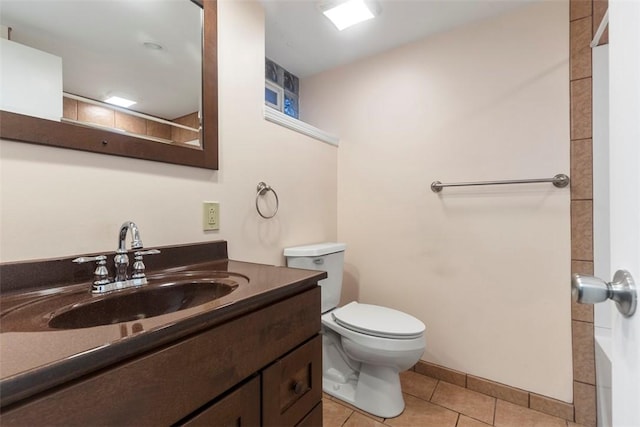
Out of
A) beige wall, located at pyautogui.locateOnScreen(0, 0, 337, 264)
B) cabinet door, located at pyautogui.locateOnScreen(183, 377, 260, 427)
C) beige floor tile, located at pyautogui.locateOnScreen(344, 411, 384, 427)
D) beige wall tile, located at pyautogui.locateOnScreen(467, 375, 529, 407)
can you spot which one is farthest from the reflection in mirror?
beige wall tile, located at pyautogui.locateOnScreen(467, 375, 529, 407)

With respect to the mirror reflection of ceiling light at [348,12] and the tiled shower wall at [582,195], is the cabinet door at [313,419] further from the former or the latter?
the mirror reflection of ceiling light at [348,12]

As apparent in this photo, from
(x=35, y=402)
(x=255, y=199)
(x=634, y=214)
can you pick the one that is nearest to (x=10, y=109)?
(x=35, y=402)

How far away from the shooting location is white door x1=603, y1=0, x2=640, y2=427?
1.26 ft

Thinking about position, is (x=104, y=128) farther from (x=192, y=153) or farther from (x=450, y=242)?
(x=450, y=242)

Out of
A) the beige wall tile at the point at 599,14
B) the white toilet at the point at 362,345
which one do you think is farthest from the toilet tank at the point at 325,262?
the beige wall tile at the point at 599,14

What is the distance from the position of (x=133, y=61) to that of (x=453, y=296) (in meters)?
1.86

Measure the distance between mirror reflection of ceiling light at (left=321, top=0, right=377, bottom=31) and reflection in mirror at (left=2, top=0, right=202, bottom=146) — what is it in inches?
26.6

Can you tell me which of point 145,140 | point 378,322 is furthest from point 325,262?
point 145,140

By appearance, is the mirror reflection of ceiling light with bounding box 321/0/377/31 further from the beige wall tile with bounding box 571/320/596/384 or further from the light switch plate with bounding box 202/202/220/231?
the beige wall tile with bounding box 571/320/596/384

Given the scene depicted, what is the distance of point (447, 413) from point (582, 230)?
109cm

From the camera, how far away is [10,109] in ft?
2.39

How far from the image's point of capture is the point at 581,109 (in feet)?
4.47

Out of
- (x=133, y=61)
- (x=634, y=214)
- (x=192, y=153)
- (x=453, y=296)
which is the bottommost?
(x=453, y=296)

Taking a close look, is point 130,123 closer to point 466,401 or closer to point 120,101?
point 120,101
